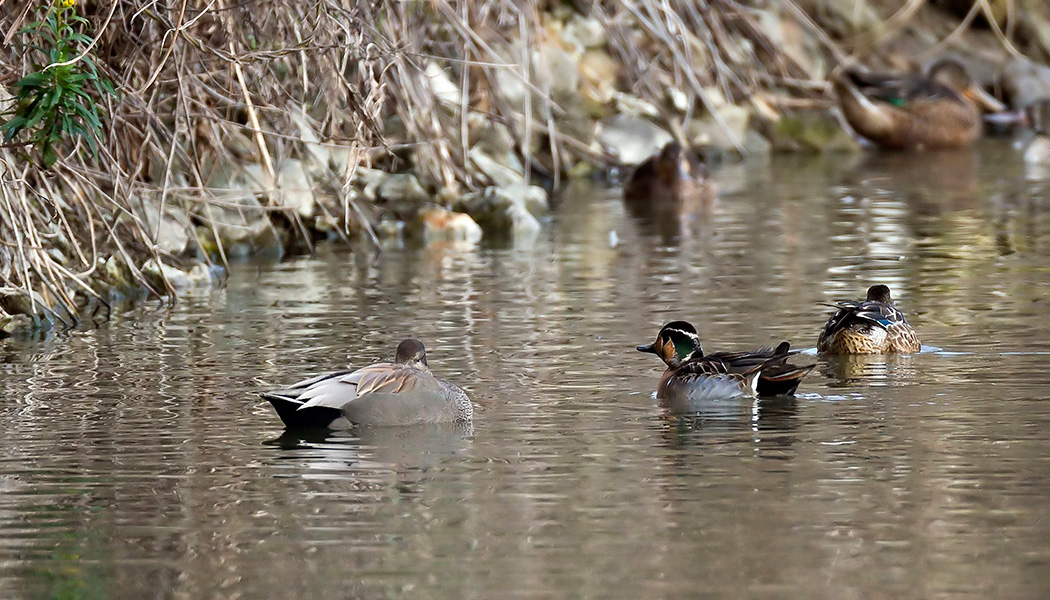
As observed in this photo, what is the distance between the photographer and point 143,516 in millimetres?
6094

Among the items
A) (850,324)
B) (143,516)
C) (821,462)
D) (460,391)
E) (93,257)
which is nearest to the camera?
(143,516)

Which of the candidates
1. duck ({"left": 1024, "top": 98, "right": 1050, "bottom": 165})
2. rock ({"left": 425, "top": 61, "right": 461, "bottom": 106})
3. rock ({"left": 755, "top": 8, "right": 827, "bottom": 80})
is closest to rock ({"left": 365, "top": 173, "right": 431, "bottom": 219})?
rock ({"left": 425, "top": 61, "right": 461, "bottom": 106})

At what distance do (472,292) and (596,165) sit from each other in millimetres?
8971

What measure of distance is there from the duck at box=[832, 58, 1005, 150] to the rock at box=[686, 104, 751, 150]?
1.32 metres

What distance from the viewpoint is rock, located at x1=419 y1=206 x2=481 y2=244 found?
595 inches

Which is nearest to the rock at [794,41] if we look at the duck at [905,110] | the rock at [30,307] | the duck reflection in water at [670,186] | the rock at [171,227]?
the duck at [905,110]

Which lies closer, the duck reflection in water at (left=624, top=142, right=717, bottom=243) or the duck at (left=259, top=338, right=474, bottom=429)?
the duck at (left=259, top=338, right=474, bottom=429)

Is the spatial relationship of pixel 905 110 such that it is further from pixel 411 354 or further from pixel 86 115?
pixel 411 354

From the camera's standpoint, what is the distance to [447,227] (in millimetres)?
15242

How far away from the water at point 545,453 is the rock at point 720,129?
31.8 ft

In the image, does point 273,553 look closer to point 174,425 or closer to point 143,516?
point 143,516

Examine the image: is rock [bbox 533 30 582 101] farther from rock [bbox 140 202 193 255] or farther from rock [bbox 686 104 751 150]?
rock [bbox 140 202 193 255]

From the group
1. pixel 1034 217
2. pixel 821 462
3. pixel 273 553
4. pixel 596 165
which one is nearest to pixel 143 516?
pixel 273 553

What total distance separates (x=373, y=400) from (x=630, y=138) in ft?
44.6
